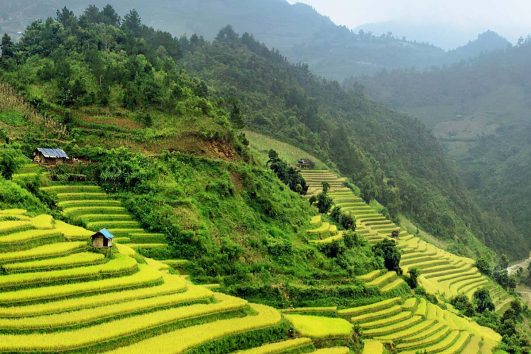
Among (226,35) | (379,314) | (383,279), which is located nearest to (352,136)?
(226,35)

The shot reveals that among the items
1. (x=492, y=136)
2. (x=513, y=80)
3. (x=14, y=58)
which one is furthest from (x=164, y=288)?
(x=513, y=80)

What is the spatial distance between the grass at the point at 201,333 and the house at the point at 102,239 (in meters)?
4.22

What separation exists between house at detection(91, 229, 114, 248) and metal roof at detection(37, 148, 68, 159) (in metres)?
9.22

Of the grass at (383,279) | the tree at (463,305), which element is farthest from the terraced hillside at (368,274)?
the tree at (463,305)

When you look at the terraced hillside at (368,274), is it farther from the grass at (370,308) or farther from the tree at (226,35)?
the tree at (226,35)

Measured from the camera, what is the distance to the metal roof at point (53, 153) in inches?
986

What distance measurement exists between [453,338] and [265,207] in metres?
12.0

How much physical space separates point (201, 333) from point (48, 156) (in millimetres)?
13900

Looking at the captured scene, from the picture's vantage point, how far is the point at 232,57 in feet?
259

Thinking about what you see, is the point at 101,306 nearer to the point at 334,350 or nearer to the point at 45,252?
the point at 45,252

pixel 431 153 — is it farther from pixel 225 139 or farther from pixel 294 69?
pixel 225 139

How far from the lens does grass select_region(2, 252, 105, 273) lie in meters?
15.1

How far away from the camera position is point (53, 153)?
25391 millimetres

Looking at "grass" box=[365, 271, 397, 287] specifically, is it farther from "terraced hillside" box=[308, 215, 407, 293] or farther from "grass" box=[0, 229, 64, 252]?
"grass" box=[0, 229, 64, 252]
